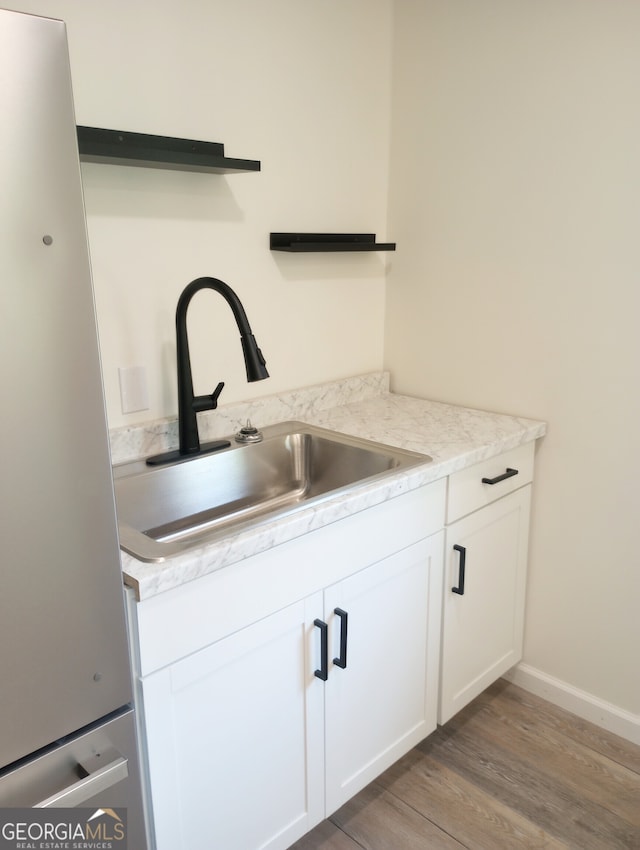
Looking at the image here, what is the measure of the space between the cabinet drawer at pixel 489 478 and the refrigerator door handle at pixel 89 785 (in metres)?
1.00

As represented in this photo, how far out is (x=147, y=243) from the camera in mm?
1666

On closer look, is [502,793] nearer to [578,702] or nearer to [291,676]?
[578,702]

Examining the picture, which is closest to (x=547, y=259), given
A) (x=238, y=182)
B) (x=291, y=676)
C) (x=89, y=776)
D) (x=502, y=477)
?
(x=502, y=477)

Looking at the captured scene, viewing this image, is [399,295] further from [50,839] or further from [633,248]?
[50,839]

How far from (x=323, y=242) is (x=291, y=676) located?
1.21m

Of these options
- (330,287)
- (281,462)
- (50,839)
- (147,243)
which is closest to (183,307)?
(147,243)

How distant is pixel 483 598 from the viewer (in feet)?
6.42

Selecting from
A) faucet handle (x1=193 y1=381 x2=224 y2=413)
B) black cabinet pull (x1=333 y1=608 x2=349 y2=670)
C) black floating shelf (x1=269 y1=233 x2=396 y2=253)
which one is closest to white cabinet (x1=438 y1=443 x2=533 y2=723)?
black cabinet pull (x1=333 y1=608 x2=349 y2=670)

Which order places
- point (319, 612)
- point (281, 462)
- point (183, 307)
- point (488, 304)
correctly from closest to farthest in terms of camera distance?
1. point (319, 612)
2. point (183, 307)
3. point (281, 462)
4. point (488, 304)

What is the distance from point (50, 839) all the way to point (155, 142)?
4.41ft

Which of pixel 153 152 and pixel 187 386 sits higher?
pixel 153 152
